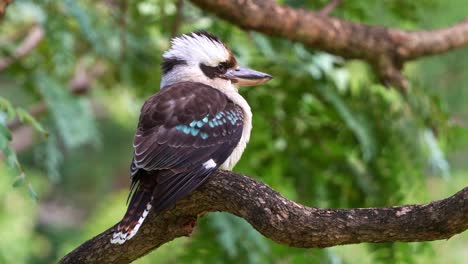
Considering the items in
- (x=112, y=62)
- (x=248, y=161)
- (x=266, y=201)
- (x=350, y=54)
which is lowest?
(x=266, y=201)

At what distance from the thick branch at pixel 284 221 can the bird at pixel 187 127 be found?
10 cm

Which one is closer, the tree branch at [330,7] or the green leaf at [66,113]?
the green leaf at [66,113]

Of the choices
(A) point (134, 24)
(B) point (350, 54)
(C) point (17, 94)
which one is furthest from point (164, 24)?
(C) point (17, 94)

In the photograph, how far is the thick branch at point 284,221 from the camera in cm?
316

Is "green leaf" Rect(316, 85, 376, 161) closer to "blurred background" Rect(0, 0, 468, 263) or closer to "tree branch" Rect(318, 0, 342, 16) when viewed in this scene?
"blurred background" Rect(0, 0, 468, 263)

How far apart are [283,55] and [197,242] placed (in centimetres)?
158

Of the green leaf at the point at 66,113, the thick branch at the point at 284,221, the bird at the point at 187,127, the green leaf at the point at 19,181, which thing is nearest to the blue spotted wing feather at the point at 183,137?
the bird at the point at 187,127

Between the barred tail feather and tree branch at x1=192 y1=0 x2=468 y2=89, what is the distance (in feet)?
5.37

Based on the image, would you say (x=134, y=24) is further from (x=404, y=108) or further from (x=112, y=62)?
→ (x=404, y=108)

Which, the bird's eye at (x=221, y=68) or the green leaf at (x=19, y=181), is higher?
→ the bird's eye at (x=221, y=68)

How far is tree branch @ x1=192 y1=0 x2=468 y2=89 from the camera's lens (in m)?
5.30

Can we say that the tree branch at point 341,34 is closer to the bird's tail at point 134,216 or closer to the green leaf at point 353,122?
the green leaf at point 353,122

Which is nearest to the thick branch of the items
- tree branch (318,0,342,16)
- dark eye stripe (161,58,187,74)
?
dark eye stripe (161,58,187,74)

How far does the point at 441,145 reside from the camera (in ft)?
19.1
